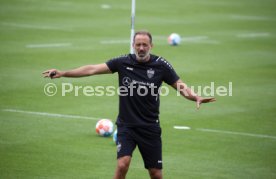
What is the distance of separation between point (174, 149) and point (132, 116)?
4145 mm

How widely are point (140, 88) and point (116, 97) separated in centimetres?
A: 912

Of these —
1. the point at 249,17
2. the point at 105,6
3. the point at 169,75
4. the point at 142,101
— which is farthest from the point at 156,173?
the point at 105,6

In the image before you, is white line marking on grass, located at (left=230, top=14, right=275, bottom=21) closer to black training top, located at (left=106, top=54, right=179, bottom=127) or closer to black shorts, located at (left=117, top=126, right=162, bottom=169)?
black training top, located at (left=106, top=54, right=179, bottom=127)

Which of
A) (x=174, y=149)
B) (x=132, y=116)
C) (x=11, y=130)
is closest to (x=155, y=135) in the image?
(x=132, y=116)

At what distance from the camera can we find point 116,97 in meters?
19.5

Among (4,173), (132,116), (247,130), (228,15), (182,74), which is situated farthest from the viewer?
(228,15)

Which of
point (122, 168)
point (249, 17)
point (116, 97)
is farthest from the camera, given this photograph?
point (249, 17)

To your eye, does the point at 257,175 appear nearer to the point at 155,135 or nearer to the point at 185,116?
the point at 155,135

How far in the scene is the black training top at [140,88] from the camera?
10352 mm

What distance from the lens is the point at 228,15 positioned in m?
41.7

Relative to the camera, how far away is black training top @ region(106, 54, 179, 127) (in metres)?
10.4

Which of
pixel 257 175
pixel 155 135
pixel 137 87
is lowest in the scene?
pixel 257 175

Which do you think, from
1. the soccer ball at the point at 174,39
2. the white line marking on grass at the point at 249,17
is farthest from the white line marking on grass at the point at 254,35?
the white line marking on grass at the point at 249,17

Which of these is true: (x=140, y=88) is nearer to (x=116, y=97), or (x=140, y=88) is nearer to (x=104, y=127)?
(x=104, y=127)
